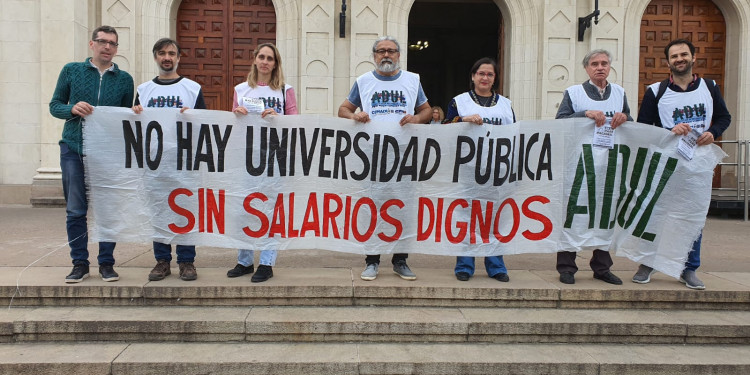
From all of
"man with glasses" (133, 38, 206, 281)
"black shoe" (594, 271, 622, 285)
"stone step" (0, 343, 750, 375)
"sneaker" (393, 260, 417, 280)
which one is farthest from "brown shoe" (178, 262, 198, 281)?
"black shoe" (594, 271, 622, 285)

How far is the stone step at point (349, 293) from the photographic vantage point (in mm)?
4059

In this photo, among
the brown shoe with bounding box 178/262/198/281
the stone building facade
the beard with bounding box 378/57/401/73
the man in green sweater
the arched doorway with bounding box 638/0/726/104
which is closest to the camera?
the man in green sweater

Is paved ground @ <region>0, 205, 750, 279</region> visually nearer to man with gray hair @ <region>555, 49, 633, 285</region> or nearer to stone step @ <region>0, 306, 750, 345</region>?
man with gray hair @ <region>555, 49, 633, 285</region>

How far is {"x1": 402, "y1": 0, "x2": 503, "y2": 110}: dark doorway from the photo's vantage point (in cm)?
1667

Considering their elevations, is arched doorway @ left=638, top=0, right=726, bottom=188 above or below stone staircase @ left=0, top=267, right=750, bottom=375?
above

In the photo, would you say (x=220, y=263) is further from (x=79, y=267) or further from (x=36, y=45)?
(x=36, y=45)

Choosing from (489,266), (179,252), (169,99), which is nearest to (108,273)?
(179,252)

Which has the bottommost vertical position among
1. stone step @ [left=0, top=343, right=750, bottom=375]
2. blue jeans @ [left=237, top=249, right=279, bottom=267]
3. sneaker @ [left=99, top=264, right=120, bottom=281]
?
stone step @ [left=0, top=343, right=750, bottom=375]

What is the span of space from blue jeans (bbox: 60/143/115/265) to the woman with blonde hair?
1250 millimetres

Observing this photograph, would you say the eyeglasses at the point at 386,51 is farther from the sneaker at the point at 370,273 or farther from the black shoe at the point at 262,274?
the black shoe at the point at 262,274

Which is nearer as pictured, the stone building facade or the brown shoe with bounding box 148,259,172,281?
the brown shoe with bounding box 148,259,172,281

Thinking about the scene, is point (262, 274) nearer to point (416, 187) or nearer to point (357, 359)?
point (357, 359)

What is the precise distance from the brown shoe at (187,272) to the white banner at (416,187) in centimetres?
23

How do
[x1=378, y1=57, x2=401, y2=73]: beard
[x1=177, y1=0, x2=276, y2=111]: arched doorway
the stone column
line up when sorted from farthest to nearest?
[x1=177, y1=0, x2=276, y2=111]: arched doorway, the stone column, [x1=378, y1=57, x2=401, y2=73]: beard
